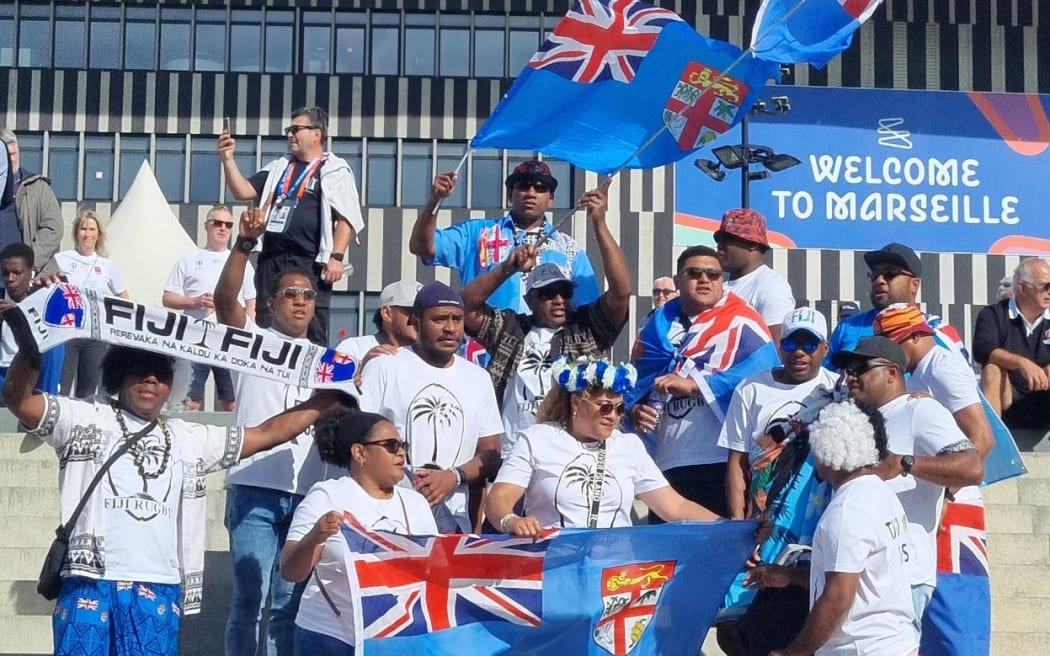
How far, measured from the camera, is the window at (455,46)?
3250cm

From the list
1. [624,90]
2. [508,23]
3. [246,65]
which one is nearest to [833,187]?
[508,23]

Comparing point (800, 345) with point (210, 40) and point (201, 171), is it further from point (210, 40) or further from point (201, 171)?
point (210, 40)

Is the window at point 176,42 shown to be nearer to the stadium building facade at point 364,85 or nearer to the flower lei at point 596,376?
the stadium building facade at point 364,85

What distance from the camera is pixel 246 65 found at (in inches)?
1272

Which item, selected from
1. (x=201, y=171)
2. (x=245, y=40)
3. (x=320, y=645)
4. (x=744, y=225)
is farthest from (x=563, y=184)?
(x=320, y=645)

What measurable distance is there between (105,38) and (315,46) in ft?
12.6

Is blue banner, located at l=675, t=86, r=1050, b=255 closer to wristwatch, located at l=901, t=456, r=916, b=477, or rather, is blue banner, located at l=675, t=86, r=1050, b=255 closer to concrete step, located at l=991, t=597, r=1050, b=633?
concrete step, located at l=991, t=597, r=1050, b=633

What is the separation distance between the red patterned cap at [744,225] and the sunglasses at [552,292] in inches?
36.2

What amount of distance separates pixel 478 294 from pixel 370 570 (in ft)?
7.65

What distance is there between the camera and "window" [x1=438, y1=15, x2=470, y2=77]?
32500mm

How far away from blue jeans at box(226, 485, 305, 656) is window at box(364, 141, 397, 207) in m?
25.1

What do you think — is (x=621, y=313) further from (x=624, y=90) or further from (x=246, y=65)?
(x=246, y=65)

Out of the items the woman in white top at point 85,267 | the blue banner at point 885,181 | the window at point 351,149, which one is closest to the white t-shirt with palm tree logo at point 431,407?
the woman in white top at point 85,267

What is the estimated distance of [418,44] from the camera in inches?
1283
